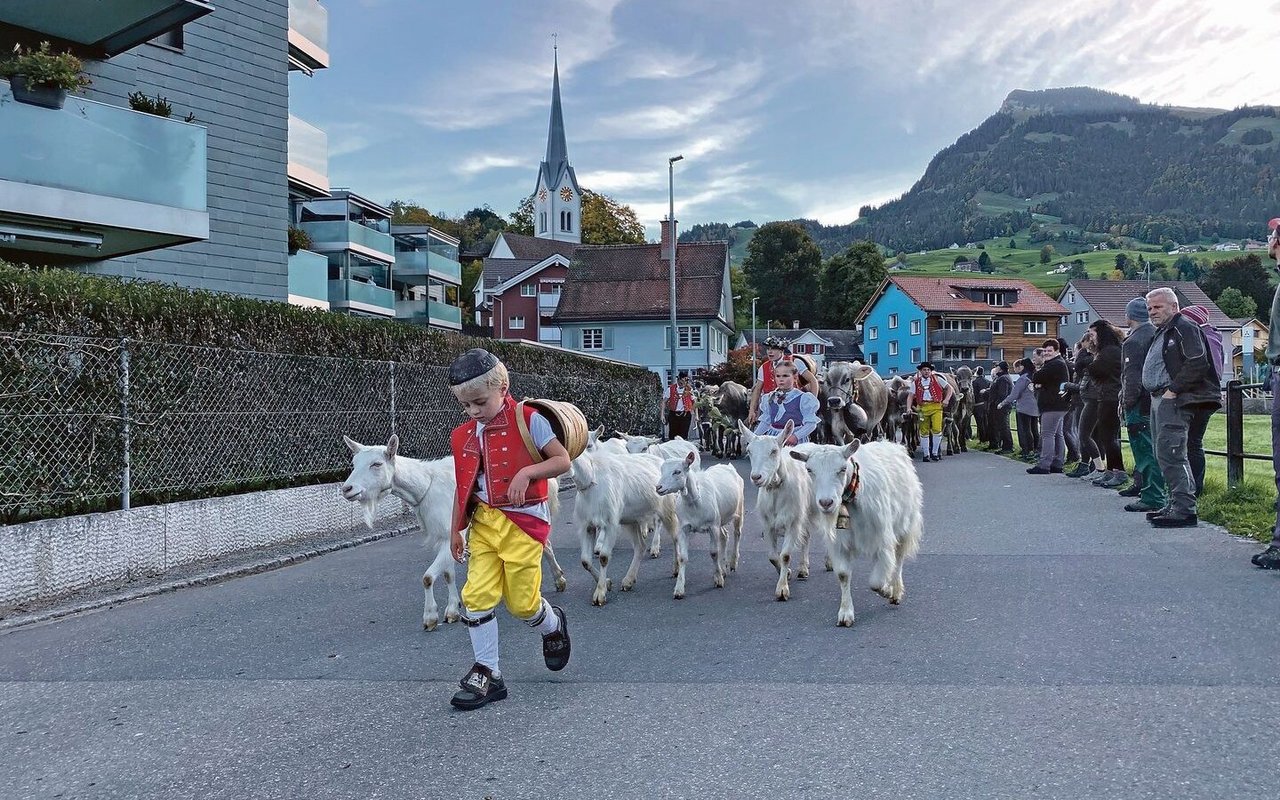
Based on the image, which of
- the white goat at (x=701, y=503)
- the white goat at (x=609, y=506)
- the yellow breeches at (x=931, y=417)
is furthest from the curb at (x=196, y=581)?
the yellow breeches at (x=931, y=417)

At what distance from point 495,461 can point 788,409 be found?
440 centimetres

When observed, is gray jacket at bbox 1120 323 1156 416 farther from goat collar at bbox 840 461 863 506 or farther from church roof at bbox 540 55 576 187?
church roof at bbox 540 55 576 187

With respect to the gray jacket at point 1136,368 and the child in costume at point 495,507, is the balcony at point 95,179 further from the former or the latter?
the gray jacket at point 1136,368

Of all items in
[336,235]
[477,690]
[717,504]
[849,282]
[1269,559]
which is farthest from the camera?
[849,282]

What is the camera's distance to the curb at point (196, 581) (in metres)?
7.07

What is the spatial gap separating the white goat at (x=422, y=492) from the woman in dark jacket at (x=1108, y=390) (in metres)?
9.62

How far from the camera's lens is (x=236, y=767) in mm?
4066

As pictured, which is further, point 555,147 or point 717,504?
point 555,147

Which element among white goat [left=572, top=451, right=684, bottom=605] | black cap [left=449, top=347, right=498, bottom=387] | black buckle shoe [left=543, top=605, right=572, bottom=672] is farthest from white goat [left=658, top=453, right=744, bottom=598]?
black cap [left=449, top=347, right=498, bottom=387]

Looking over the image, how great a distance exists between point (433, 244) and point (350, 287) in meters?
15.6

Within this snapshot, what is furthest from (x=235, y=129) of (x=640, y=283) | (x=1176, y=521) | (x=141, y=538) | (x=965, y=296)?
(x=965, y=296)

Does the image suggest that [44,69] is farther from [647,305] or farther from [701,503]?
[647,305]

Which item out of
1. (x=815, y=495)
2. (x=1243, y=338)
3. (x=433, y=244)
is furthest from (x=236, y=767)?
(x=1243, y=338)

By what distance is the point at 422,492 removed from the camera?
23.6ft
